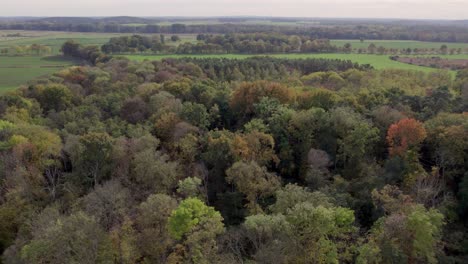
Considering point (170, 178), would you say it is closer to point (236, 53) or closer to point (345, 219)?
point (345, 219)

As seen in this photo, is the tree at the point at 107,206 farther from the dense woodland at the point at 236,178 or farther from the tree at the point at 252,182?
the tree at the point at 252,182

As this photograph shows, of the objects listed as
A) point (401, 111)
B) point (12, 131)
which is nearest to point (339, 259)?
point (401, 111)

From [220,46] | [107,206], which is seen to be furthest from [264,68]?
[107,206]

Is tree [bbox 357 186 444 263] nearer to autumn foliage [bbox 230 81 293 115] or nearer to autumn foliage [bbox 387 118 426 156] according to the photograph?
autumn foliage [bbox 387 118 426 156]

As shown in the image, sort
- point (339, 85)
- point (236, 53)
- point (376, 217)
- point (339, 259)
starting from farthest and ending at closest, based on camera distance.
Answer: point (236, 53) < point (339, 85) < point (376, 217) < point (339, 259)

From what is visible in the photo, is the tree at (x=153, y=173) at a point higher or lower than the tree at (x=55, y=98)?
lower

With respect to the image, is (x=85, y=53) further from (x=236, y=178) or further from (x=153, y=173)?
(x=236, y=178)

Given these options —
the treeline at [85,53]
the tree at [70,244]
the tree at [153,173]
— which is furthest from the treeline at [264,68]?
the tree at [70,244]
